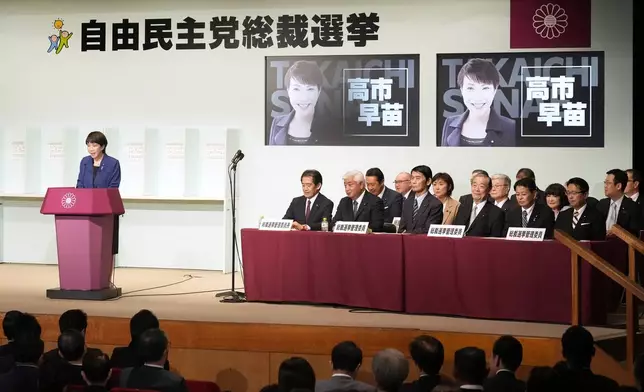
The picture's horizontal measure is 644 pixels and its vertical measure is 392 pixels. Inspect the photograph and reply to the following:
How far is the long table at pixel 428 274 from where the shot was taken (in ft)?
18.1

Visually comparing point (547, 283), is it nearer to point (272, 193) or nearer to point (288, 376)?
point (288, 376)

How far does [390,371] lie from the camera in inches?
129

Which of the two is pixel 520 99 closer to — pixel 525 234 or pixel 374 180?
pixel 374 180

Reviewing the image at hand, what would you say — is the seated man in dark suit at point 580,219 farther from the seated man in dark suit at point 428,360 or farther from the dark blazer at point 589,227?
the seated man in dark suit at point 428,360

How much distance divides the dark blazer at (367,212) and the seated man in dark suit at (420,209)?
25 cm

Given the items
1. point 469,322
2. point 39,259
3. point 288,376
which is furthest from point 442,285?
point 39,259

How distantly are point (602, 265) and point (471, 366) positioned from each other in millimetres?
1743

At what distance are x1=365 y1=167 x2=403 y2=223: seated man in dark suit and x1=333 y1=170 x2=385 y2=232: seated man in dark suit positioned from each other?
73 cm

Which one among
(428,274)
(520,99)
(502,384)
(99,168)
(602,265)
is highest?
(520,99)

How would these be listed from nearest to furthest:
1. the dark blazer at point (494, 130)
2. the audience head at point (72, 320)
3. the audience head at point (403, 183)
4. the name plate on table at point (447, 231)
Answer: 1. the audience head at point (72, 320)
2. the name plate on table at point (447, 231)
3. the audience head at point (403, 183)
4. the dark blazer at point (494, 130)

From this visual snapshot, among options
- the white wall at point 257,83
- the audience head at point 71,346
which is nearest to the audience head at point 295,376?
the audience head at point 71,346

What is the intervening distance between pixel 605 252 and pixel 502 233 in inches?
31.8

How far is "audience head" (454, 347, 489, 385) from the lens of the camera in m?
3.35

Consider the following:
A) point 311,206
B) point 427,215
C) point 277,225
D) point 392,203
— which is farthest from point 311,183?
point 392,203
